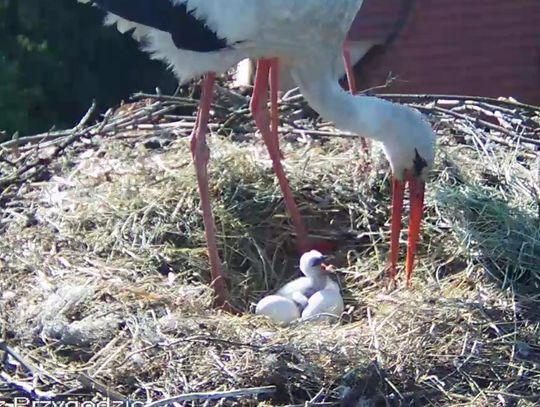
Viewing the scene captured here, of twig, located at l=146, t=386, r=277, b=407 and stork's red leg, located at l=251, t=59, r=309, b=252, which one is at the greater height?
stork's red leg, located at l=251, t=59, r=309, b=252

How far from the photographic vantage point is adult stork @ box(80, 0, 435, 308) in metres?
3.61

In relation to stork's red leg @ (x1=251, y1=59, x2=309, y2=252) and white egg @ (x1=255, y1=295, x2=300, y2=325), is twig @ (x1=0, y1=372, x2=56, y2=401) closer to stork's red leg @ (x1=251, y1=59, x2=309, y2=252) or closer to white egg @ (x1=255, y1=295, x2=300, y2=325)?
white egg @ (x1=255, y1=295, x2=300, y2=325)

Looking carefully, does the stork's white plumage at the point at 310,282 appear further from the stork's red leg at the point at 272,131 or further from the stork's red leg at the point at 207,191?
the stork's red leg at the point at 272,131

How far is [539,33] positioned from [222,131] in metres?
3.67

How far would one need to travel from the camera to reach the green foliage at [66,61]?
783cm

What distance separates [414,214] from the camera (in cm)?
388

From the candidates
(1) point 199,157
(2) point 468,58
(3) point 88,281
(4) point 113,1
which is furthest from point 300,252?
(2) point 468,58

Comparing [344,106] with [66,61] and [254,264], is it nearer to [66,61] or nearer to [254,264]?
[254,264]

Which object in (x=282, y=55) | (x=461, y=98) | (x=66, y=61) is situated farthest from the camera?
(x=66, y=61)

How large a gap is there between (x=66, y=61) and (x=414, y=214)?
4.64 m

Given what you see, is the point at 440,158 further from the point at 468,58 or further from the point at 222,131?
the point at 468,58

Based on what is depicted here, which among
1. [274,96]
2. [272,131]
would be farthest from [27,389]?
[274,96]

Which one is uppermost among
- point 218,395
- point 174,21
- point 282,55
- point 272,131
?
point 174,21

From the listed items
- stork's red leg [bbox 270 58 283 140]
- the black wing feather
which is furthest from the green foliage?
the black wing feather
